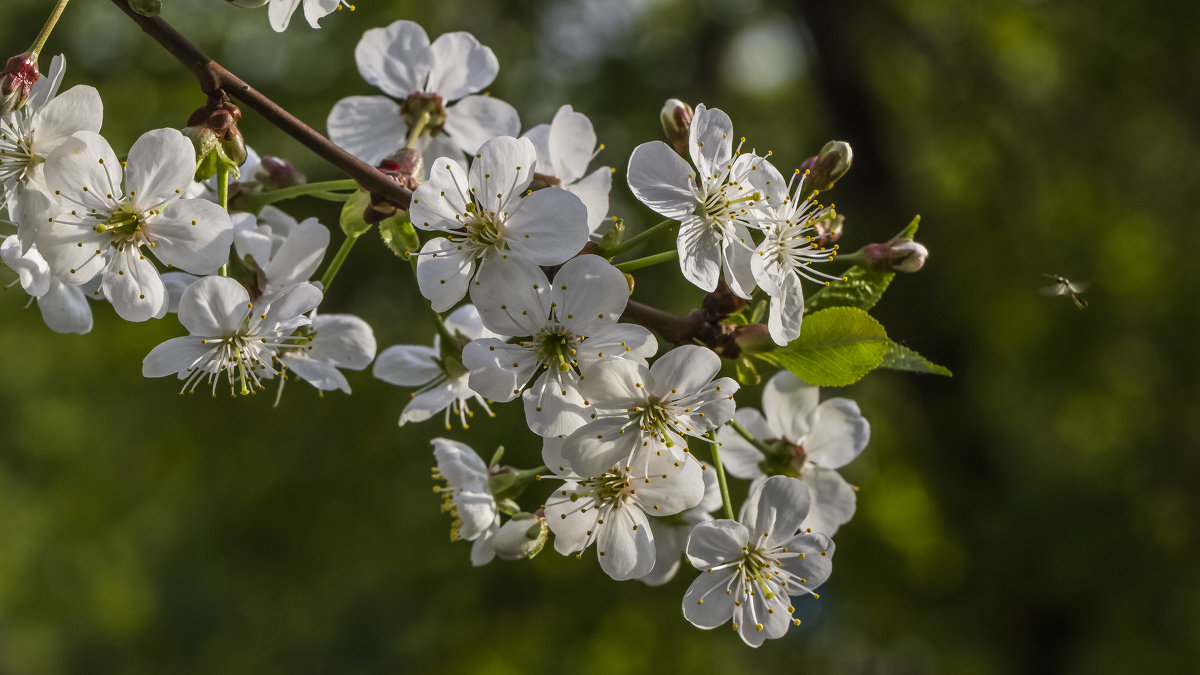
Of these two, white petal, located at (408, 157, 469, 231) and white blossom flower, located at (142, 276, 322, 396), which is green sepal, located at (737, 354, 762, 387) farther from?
white blossom flower, located at (142, 276, 322, 396)

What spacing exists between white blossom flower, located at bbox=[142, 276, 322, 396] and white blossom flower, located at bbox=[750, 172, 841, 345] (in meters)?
0.50

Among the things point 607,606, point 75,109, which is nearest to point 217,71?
point 75,109

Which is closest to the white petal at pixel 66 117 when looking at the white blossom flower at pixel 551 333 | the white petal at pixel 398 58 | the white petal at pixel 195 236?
the white petal at pixel 195 236

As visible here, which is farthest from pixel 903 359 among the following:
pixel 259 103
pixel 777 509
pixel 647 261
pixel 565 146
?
pixel 259 103

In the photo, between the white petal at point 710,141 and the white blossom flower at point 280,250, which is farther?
the white blossom flower at point 280,250

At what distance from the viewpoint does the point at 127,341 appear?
560 cm

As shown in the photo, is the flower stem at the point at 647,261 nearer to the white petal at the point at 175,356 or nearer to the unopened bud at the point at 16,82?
the white petal at the point at 175,356

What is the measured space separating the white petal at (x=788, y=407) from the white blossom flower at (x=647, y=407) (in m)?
0.35

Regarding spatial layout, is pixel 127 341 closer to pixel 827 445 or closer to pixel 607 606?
pixel 607 606

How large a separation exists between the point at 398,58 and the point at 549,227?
66 centimetres

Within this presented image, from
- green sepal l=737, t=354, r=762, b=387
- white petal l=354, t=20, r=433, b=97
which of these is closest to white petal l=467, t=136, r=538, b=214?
green sepal l=737, t=354, r=762, b=387

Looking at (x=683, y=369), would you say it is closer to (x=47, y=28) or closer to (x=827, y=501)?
(x=827, y=501)

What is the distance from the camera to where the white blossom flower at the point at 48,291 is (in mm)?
1214

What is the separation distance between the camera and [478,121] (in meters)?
1.54
